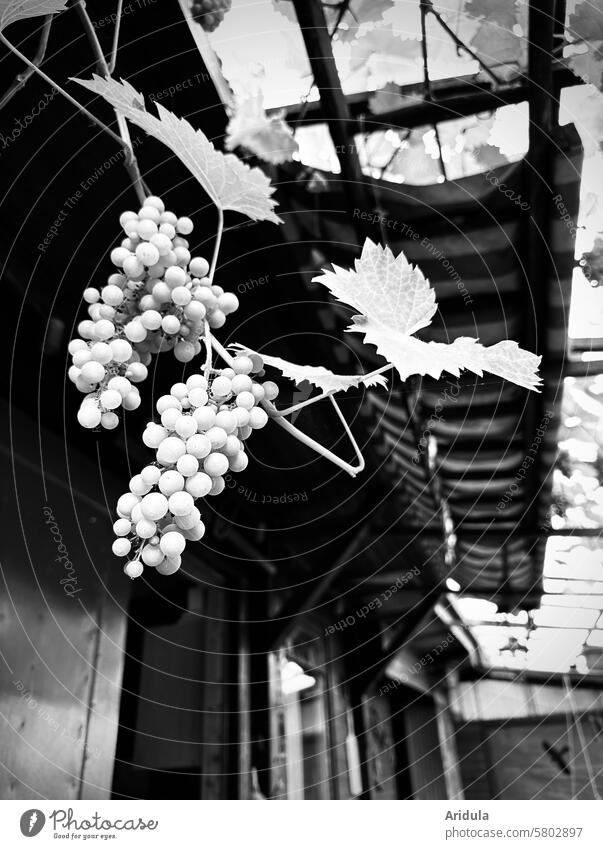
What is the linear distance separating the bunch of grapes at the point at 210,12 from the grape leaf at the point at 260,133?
2.3 inches

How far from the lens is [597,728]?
2.23ft

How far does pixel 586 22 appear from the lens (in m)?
0.50

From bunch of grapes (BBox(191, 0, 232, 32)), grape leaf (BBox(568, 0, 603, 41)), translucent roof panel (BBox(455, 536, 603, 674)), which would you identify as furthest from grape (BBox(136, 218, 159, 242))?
translucent roof panel (BBox(455, 536, 603, 674))

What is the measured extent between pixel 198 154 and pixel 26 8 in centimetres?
9

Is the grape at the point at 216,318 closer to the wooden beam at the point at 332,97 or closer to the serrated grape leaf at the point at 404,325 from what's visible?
the serrated grape leaf at the point at 404,325

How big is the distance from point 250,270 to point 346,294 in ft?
1.23

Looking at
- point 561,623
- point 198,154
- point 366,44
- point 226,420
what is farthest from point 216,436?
point 561,623

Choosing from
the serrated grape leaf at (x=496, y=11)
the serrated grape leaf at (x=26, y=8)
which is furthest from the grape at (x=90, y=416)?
the serrated grape leaf at (x=496, y=11)

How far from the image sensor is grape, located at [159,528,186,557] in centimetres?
16

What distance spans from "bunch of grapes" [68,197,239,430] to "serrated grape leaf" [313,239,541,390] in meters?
0.04

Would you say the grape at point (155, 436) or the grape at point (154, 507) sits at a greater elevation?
the grape at point (155, 436)

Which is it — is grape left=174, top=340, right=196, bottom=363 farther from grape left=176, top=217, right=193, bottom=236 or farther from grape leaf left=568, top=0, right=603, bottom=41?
grape leaf left=568, top=0, right=603, bottom=41

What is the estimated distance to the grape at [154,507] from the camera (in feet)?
0.53
